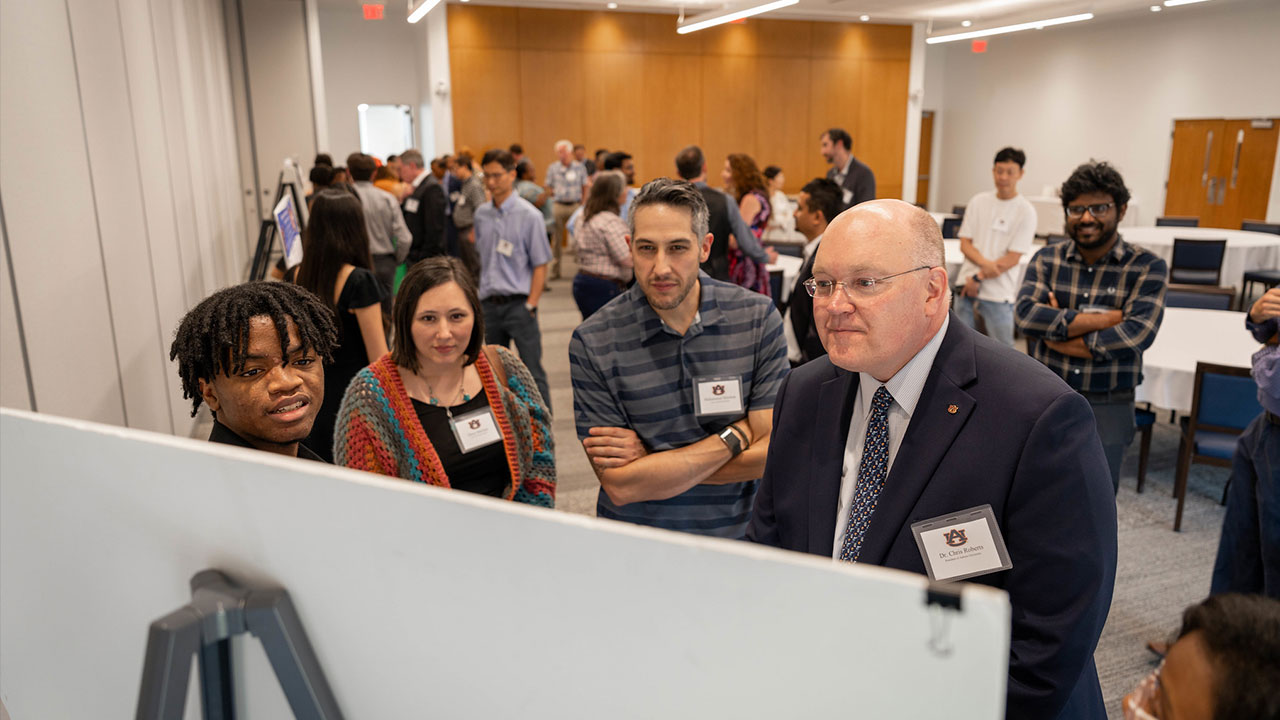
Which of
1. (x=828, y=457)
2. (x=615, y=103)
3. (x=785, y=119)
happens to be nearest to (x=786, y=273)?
(x=828, y=457)

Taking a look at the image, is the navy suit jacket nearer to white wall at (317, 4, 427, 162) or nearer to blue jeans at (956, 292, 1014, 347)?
blue jeans at (956, 292, 1014, 347)

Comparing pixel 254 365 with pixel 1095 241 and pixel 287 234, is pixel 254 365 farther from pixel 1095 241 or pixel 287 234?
pixel 287 234

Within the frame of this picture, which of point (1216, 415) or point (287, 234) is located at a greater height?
point (287, 234)

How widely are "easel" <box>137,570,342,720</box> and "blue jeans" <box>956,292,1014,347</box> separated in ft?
16.3

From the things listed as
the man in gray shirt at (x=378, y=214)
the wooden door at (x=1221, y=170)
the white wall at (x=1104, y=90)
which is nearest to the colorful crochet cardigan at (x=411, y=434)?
the man in gray shirt at (x=378, y=214)

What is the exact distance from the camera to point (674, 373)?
1.98m

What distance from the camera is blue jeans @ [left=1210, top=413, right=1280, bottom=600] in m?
2.43

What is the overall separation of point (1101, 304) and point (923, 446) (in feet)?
7.83

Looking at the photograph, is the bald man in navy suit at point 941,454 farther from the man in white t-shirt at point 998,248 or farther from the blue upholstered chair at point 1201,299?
the blue upholstered chair at point 1201,299

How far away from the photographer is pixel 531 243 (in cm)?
495

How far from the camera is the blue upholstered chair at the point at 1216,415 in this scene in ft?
12.0

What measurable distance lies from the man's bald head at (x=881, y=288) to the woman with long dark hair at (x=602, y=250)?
156 inches

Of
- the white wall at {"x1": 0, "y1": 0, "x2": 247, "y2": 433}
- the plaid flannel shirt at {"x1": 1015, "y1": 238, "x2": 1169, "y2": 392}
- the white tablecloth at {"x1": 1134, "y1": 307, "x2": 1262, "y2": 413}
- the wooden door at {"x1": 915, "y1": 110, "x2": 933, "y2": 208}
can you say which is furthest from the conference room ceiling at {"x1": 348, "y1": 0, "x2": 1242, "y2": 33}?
the plaid flannel shirt at {"x1": 1015, "y1": 238, "x2": 1169, "y2": 392}

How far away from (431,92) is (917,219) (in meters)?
13.2
